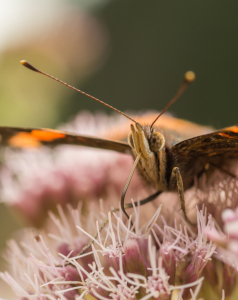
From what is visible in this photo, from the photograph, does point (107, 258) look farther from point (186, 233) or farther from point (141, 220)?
point (141, 220)

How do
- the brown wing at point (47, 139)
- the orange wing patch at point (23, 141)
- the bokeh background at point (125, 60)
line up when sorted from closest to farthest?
the brown wing at point (47, 139)
the orange wing patch at point (23, 141)
the bokeh background at point (125, 60)

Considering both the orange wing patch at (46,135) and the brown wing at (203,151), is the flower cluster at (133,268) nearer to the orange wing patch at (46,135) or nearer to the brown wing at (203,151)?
the brown wing at (203,151)

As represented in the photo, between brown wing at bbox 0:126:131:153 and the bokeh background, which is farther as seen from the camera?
the bokeh background

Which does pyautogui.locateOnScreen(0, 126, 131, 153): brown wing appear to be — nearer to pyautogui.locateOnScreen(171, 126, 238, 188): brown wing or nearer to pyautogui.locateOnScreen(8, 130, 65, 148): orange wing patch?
pyautogui.locateOnScreen(8, 130, 65, 148): orange wing patch

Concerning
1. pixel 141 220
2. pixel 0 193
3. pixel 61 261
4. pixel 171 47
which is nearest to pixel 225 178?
pixel 141 220

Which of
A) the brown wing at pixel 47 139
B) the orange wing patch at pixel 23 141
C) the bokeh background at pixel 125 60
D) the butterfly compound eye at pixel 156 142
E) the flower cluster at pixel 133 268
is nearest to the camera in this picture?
the flower cluster at pixel 133 268

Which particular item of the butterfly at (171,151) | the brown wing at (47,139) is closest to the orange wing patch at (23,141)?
the brown wing at (47,139)

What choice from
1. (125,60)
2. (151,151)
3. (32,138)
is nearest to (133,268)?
(151,151)

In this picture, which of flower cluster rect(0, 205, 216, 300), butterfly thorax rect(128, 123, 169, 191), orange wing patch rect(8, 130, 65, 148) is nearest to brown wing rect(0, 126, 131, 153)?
orange wing patch rect(8, 130, 65, 148)
